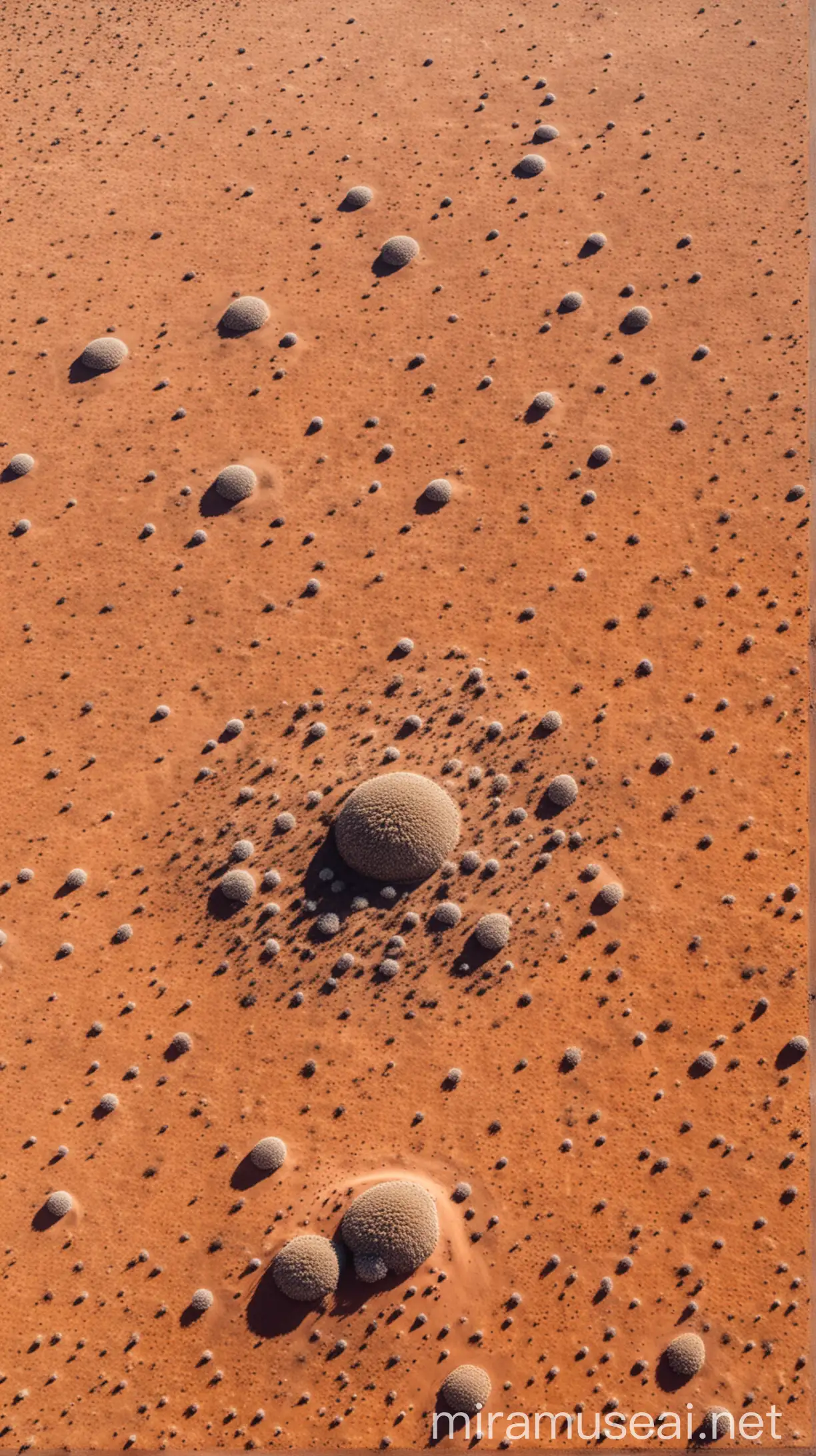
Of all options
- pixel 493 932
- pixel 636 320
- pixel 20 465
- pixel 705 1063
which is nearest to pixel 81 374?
pixel 20 465

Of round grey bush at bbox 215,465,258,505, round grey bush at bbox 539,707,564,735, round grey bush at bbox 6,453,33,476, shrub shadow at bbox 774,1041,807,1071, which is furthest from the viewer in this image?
round grey bush at bbox 6,453,33,476

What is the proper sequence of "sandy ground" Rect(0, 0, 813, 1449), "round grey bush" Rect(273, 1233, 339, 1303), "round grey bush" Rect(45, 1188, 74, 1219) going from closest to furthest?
1. "round grey bush" Rect(273, 1233, 339, 1303)
2. "sandy ground" Rect(0, 0, 813, 1449)
3. "round grey bush" Rect(45, 1188, 74, 1219)

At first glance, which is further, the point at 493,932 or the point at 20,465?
the point at 20,465

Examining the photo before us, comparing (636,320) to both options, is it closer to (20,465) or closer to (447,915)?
(20,465)

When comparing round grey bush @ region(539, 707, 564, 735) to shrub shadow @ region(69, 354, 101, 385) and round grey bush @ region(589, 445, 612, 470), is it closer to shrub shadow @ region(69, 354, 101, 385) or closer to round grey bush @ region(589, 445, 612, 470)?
round grey bush @ region(589, 445, 612, 470)

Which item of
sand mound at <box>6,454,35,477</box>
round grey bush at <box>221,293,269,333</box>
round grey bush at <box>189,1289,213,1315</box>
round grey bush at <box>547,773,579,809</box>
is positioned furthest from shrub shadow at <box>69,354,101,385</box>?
round grey bush at <box>189,1289,213,1315</box>

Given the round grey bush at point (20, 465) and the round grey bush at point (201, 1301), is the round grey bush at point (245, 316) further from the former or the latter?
the round grey bush at point (201, 1301)
